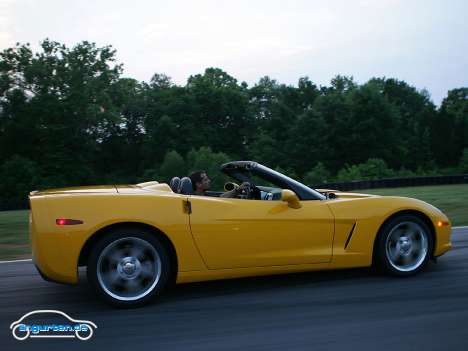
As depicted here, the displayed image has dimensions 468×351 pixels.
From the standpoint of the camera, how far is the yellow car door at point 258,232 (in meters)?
4.85

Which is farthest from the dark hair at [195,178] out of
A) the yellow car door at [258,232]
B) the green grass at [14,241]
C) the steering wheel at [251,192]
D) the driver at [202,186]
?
the green grass at [14,241]

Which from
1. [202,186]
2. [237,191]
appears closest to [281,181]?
[237,191]

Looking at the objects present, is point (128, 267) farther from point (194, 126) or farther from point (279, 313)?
point (194, 126)

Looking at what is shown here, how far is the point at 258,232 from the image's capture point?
16.2 feet

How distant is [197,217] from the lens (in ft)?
15.9

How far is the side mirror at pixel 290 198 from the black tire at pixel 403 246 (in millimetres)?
940

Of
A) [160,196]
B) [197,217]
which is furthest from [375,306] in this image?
[160,196]

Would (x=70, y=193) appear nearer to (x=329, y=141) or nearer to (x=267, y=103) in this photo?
(x=329, y=141)

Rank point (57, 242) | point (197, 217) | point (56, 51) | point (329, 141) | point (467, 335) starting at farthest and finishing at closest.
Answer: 1. point (329, 141)
2. point (56, 51)
3. point (197, 217)
4. point (57, 242)
5. point (467, 335)

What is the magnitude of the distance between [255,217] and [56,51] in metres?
50.6

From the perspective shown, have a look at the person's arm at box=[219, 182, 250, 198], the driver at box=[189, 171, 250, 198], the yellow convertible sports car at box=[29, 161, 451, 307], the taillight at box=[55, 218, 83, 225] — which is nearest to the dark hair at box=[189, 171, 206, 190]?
the driver at box=[189, 171, 250, 198]

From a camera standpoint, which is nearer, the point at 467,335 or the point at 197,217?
the point at 467,335

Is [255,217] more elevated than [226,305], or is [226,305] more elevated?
[255,217]

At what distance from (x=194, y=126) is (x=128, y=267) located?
64510 millimetres
